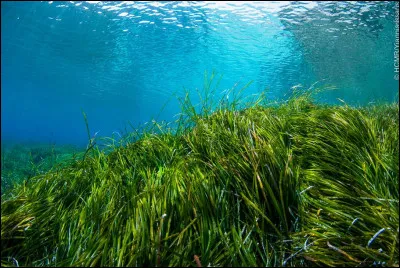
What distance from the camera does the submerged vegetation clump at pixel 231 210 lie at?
1497 millimetres

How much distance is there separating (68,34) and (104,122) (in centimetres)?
12521

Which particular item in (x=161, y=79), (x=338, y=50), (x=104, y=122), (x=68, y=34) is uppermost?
(x=68, y=34)

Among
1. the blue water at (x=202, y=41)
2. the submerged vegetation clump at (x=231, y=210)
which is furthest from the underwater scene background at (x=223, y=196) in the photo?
the blue water at (x=202, y=41)

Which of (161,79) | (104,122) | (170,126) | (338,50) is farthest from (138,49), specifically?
(104,122)

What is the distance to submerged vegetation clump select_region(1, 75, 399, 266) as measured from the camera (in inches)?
58.9

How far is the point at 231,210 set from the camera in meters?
1.78

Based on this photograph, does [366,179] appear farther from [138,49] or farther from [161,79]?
[161,79]

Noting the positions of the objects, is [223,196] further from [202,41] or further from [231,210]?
[202,41]

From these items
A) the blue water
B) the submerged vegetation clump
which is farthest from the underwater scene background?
the blue water

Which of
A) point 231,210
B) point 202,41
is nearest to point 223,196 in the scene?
point 231,210

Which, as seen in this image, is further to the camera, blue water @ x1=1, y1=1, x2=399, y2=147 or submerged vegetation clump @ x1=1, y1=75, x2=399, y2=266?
blue water @ x1=1, y1=1, x2=399, y2=147

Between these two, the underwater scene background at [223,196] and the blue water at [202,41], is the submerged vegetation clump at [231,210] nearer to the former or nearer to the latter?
the underwater scene background at [223,196]

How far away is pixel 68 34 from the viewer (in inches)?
1109

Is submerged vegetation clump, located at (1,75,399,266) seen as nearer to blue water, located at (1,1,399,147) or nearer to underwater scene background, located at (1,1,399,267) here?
underwater scene background, located at (1,1,399,267)
